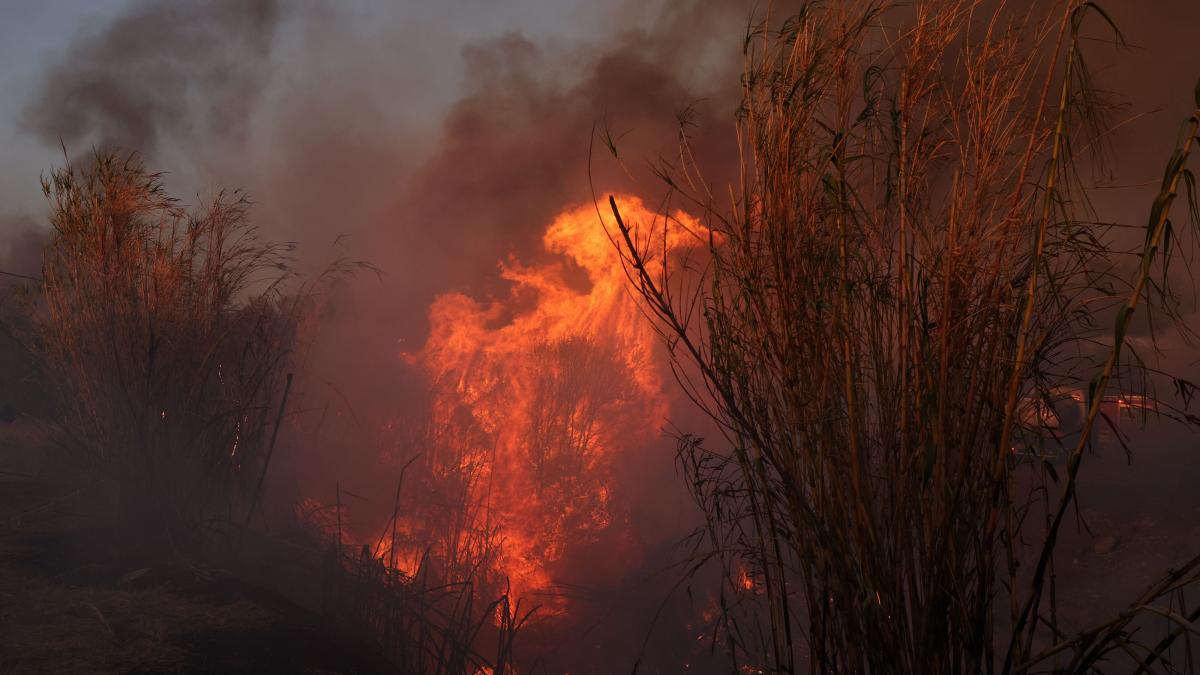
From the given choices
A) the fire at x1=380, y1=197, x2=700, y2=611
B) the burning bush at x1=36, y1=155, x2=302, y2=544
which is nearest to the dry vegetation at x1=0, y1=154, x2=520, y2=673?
the burning bush at x1=36, y1=155, x2=302, y2=544

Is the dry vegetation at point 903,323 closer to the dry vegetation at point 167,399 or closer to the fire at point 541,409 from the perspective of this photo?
the dry vegetation at point 167,399

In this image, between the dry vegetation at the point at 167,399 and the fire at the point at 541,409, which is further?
the fire at the point at 541,409

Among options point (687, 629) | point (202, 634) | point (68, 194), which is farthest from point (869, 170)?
point (687, 629)

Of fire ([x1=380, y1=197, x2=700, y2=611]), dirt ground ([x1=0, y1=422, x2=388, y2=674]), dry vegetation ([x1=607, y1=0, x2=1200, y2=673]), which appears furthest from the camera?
fire ([x1=380, y1=197, x2=700, y2=611])

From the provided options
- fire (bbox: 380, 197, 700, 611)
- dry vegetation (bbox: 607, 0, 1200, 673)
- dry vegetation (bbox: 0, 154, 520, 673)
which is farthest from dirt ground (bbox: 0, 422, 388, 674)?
fire (bbox: 380, 197, 700, 611)

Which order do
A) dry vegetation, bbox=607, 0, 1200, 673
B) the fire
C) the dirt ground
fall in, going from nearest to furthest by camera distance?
dry vegetation, bbox=607, 0, 1200, 673
the dirt ground
the fire

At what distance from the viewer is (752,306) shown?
2430 millimetres

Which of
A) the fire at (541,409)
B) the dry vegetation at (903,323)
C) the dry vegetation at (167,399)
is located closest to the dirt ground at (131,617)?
the dry vegetation at (167,399)

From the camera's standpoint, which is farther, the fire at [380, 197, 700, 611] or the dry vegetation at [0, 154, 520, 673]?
the fire at [380, 197, 700, 611]

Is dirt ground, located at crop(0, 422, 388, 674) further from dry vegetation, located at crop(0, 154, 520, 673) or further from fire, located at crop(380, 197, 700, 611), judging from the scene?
fire, located at crop(380, 197, 700, 611)

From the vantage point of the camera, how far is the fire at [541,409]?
13281 millimetres

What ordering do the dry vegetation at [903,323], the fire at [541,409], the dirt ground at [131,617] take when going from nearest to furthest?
the dry vegetation at [903,323] < the dirt ground at [131,617] < the fire at [541,409]

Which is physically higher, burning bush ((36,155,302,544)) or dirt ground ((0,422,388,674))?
burning bush ((36,155,302,544))

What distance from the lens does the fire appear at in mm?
13281
